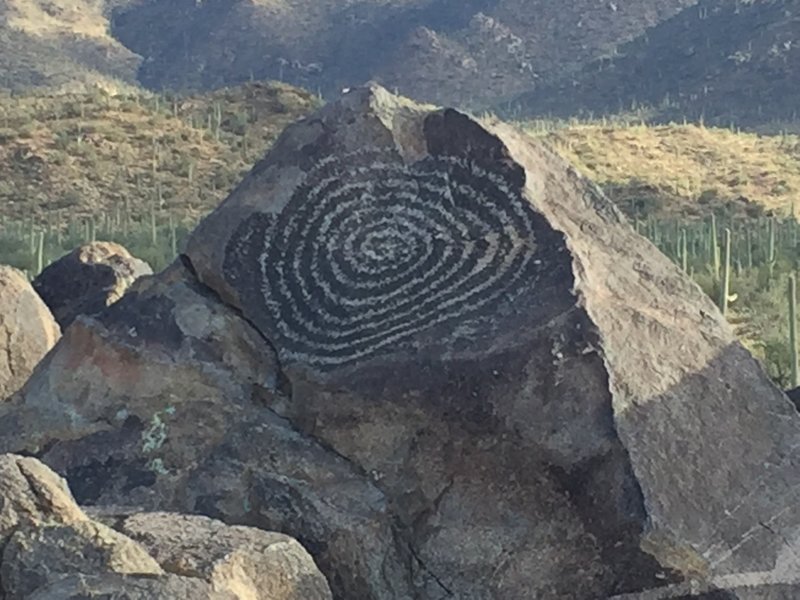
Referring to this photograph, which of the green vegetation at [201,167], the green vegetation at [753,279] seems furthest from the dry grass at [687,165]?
the green vegetation at [753,279]

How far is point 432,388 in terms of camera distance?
6145 millimetres

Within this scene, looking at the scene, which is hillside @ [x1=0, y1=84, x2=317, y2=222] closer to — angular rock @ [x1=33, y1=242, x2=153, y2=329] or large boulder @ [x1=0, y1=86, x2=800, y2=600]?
angular rock @ [x1=33, y1=242, x2=153, y2=329]

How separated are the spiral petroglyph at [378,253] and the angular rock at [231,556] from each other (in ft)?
4.81

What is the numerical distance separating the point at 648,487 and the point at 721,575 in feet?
1.35

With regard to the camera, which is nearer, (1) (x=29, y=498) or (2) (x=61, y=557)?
(2) (x=61, y=557)

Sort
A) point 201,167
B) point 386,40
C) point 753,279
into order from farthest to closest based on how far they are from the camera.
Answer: point 386,40
point 201,167
point 753,279

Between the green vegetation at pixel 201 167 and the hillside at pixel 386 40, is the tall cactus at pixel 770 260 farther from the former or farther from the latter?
the hillside at pixel 386 40

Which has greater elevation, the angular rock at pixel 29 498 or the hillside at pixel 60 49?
the angular rock at pixel 29 498

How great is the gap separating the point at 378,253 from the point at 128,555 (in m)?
2.56

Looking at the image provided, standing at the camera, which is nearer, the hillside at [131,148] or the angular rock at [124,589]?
the angular rock at [124,589]

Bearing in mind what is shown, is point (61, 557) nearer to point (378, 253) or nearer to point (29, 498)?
point (29, 498)

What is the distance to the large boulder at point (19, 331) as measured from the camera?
9.13 meters

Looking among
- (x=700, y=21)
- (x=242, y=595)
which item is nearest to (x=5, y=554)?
(x=242, y=595)

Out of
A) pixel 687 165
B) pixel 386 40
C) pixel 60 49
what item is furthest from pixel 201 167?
pixel 386 40
